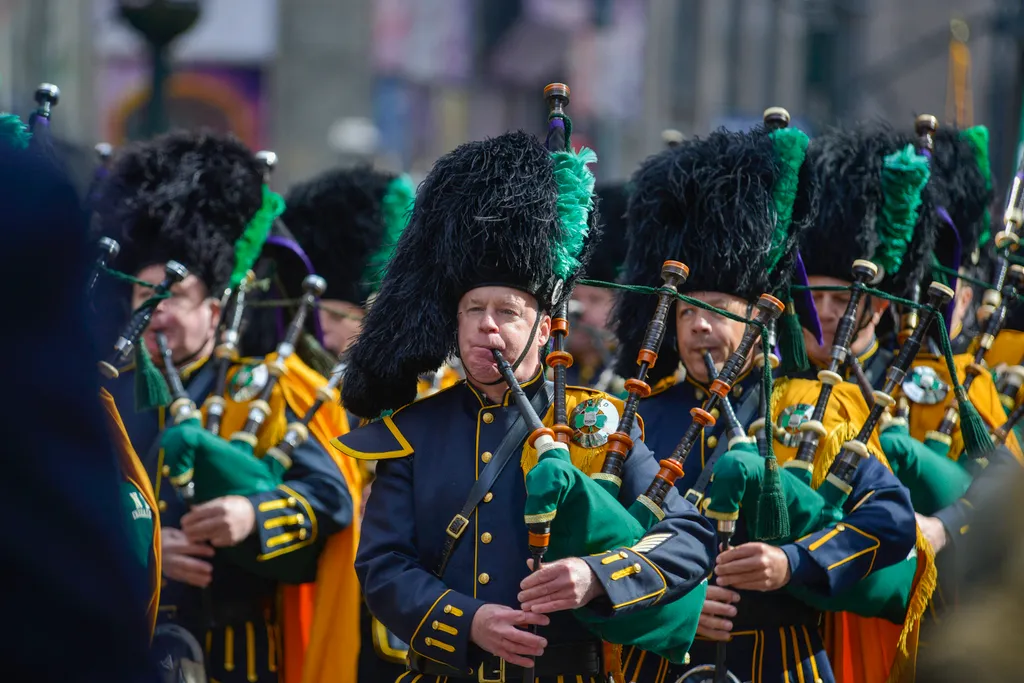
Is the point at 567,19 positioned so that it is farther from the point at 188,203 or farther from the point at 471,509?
the point at 471,509

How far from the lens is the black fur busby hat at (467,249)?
3740mm

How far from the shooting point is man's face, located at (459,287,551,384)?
12.1 ft

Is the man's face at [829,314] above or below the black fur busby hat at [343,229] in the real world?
below

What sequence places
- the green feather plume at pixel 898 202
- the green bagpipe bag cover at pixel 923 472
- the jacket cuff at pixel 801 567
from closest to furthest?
the jacket cuff at pixel 801 567 < the green bagpipe bag cover at pixel 923 472 < the green feather plume at pixel 898 202

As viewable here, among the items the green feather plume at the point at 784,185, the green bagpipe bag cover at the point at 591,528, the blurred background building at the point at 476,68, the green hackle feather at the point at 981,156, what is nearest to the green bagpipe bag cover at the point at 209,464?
the green bagpipe bag cover at the point at 591,528

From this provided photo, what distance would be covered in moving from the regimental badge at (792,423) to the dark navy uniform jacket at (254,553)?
1568 mm

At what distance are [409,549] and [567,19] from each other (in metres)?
22.6

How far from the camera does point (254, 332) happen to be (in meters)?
5.95

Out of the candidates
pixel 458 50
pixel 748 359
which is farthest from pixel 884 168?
pixel 458 50

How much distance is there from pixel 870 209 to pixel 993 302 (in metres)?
0.80

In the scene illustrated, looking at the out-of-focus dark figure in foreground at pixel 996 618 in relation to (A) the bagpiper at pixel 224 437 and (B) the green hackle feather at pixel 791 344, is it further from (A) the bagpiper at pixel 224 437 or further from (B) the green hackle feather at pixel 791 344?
(A) the bagpiper at pixel 224 437

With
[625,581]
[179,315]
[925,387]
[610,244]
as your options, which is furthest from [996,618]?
[610,244]

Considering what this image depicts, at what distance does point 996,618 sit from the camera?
189 cm

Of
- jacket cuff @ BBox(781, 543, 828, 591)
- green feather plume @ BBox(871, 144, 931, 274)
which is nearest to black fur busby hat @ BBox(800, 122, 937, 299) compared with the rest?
green feather plume @ BBox(871, 144, 931, 274)
